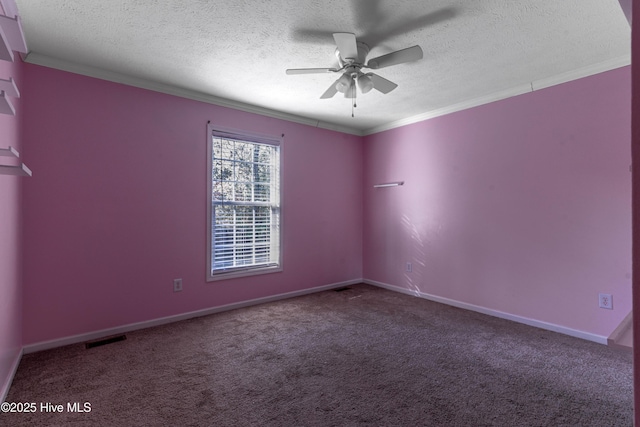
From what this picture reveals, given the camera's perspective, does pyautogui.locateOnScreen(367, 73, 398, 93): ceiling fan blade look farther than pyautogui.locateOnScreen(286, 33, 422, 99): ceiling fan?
Yes

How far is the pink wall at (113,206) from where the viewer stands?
8.52 feet

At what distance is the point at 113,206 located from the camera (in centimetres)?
292

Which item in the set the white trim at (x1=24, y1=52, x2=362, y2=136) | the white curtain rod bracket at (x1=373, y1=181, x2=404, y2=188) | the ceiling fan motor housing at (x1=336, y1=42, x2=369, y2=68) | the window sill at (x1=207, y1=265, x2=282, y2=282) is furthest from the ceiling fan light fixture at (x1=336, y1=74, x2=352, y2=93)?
the window sill at (x1=207, y1=265, x2=282, y2=282)

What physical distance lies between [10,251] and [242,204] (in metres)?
2.09

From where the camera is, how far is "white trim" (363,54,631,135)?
266 cm

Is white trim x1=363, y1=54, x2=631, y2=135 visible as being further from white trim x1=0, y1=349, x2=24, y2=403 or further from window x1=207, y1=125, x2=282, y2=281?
white trim x1=0, y1=349, x2=24, y2=403

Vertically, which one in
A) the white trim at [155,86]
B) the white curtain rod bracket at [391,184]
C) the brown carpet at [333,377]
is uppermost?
the white trim at [155,86]

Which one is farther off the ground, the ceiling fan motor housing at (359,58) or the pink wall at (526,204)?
the ceiling fan motor housing at (359,58)

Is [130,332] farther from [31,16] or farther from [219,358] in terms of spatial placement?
[31,16]

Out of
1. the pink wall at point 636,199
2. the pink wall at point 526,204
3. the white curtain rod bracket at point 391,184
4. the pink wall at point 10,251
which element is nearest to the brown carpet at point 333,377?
the pink wall at point 10,251

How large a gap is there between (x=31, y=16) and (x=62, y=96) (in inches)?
29.3

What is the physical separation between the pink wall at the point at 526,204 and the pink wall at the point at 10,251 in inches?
159

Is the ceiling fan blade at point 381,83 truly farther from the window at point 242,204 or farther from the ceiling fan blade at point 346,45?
the window at point 242,204

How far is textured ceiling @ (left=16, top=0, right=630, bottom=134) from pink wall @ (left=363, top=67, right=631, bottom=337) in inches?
14.3
